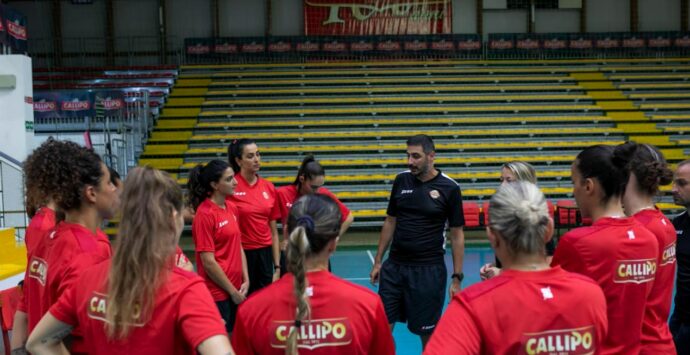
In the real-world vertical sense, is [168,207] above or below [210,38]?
below

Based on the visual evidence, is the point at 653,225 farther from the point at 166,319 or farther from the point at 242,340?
the point at 166,319

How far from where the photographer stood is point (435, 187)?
4.70m

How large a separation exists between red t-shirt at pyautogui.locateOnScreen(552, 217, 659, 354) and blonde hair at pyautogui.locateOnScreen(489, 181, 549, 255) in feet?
1.91

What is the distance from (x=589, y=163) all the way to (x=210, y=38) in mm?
17259

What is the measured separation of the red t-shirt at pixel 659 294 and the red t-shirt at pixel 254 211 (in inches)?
123

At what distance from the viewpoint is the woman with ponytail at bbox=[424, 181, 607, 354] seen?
1766 millimetres

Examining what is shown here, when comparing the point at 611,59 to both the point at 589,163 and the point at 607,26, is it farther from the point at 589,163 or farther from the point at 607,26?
the point at 589,163

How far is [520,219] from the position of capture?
1.81 m

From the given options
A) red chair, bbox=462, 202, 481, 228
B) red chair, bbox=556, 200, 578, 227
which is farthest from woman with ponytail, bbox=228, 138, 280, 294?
red chair, bbox=556, 200, 578, 227

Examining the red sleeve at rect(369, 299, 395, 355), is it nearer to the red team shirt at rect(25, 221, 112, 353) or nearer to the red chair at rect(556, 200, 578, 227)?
the red team shirt at rect(25, 221, 112, 353)

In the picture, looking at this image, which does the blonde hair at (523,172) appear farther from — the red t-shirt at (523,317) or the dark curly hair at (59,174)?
the dark curly hair at (59,174)

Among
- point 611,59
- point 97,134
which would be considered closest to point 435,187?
point 97,134

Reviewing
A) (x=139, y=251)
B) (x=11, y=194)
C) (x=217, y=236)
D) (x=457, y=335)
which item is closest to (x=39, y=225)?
(x=217, y=236)

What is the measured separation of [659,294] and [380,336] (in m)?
1.36
